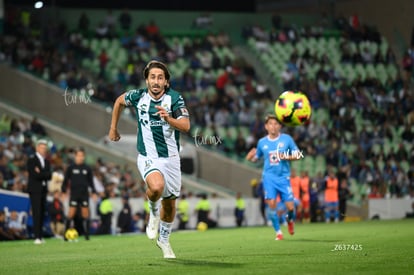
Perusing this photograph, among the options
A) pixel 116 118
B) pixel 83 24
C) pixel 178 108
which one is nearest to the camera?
pixel 178 108

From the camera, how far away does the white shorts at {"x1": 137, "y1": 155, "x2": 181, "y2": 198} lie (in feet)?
41.1

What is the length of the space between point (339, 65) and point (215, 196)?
44.0ft

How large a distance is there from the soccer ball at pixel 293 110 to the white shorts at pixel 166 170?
15.8 ft

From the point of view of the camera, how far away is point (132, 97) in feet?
41.9

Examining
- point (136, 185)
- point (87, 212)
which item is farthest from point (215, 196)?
point (87, 212)

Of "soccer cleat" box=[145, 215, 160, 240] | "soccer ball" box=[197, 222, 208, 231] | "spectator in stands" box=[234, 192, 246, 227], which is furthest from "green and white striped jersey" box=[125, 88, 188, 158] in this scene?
"spectator in stands" box=[234, 192, 246, 227]

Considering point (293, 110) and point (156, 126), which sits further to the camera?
point (293, 110)

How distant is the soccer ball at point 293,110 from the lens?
56.1 feet

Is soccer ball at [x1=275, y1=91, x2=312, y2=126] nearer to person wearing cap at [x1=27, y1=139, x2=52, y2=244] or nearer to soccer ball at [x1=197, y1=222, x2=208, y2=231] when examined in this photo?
person wearing cap at [x1=27, y1=139, x2=52, y2=244]

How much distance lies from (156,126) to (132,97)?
54 centimetres

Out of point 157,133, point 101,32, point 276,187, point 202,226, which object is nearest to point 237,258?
point 157,133

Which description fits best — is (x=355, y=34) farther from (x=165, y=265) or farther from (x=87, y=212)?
(x=165, y=265)

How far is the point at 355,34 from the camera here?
46562 mm

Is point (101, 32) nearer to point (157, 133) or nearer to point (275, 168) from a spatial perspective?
point (275, 168)
